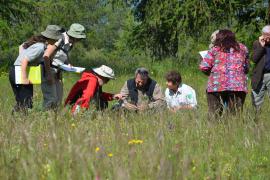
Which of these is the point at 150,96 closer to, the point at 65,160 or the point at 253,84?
the point at 253,84

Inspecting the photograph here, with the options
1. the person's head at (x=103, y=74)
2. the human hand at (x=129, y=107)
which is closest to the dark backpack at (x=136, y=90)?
the human hand at (x=129, y=107)

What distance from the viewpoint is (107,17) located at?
303ft

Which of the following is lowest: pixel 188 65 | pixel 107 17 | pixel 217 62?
pixel 107 17

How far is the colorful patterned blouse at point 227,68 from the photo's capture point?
6445 mm

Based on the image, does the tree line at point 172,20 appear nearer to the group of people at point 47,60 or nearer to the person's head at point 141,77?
the person's head at point 141,77

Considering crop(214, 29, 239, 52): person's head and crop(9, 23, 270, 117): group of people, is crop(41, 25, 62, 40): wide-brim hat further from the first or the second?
crop(214, 29, 239, 52): person's head

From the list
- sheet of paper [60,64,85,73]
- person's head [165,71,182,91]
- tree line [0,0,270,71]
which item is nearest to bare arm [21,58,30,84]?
sheet of paper [60,64,85,73]

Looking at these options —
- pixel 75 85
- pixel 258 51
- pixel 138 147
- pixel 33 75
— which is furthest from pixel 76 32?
pixel 138 147

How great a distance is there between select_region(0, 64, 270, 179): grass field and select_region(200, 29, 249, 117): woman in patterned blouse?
0.41 metres

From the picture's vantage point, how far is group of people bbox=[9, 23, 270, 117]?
647cm

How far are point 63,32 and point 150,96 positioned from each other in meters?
1.52

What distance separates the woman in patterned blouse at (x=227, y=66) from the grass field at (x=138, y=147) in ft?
1.33

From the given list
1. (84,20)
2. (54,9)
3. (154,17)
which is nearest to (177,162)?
(154,17)

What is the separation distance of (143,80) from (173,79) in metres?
0.40
